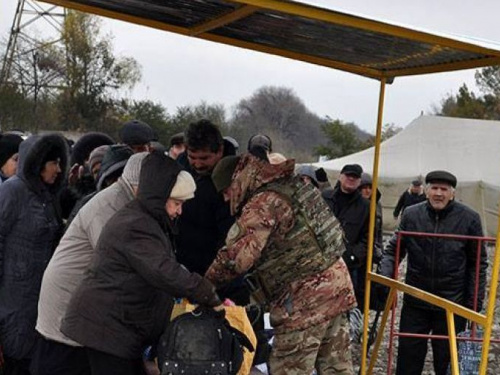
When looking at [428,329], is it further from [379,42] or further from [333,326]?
[379,42]

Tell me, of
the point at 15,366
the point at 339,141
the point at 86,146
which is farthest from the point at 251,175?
the point at 339,141

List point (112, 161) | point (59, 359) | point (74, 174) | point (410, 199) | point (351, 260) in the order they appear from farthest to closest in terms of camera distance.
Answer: point (410, 199) < point (351, 260) < point (74, 174) < point (112, 161) < point (59, 359)

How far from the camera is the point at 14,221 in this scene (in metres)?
4.02

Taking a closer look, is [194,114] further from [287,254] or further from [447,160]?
[287,254]

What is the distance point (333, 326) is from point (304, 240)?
0.53 meters

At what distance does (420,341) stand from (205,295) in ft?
9.61

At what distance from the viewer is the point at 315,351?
362 cm

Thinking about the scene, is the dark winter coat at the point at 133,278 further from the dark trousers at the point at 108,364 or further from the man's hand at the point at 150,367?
the man's hand at the point at 150,367

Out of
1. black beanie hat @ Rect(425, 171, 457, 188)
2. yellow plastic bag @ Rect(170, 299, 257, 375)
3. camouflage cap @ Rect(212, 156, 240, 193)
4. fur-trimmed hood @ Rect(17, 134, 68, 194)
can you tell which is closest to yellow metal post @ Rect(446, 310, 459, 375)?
yellow plastic bag @ Rect(170, 299, 257, 375)

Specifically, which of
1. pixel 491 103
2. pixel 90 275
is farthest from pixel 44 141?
pixel 491 103

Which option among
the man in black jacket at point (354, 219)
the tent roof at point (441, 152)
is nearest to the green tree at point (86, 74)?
the tent roof at point (441, 152)

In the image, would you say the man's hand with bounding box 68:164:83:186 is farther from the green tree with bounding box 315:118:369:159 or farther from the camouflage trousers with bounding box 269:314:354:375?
the green tree with bounding box 315:118:369:159

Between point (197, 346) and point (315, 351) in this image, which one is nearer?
point (197, 346)

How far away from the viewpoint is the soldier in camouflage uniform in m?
3.37
